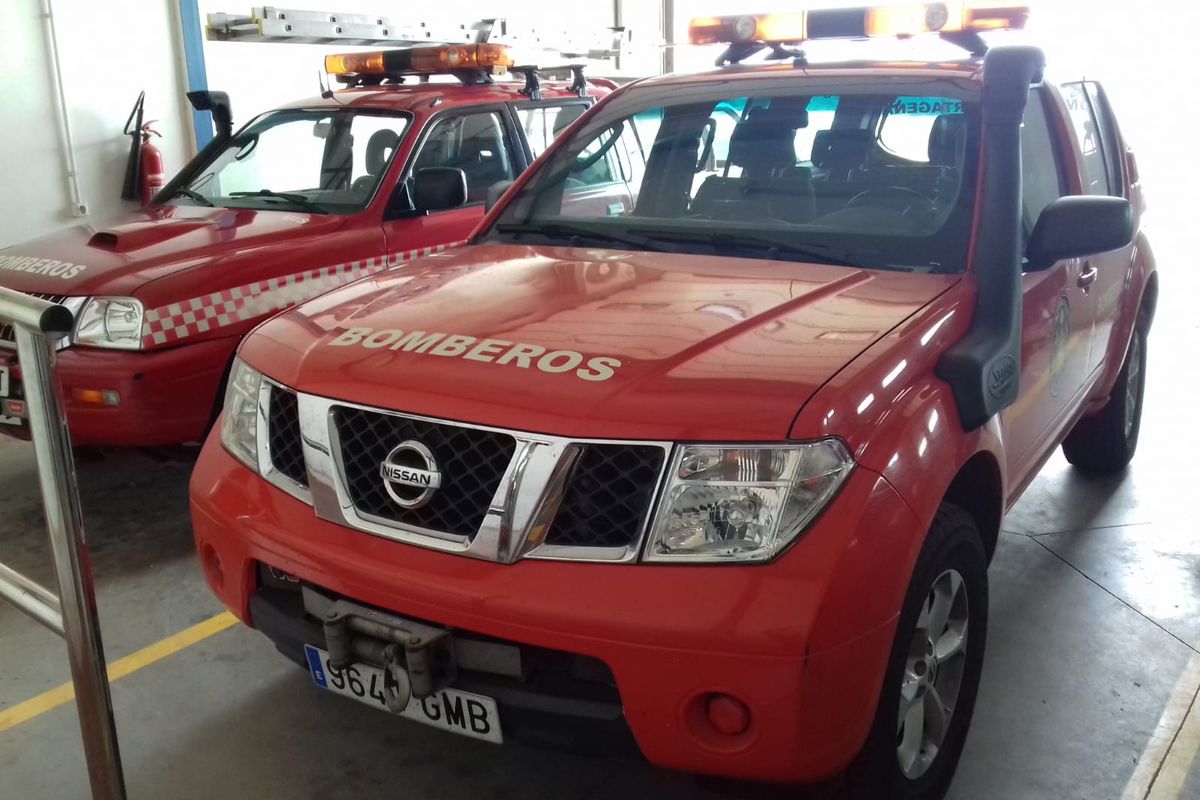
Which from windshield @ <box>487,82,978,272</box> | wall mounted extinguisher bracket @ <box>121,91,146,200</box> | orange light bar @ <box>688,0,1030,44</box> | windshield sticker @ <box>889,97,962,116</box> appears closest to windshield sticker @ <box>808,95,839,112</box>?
windshield @ <box>487,82,978,272</box>

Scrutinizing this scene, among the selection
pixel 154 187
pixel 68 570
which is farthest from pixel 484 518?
pixel 154 187

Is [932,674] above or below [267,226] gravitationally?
below

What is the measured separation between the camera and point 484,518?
189 centimetres

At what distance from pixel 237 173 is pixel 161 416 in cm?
167

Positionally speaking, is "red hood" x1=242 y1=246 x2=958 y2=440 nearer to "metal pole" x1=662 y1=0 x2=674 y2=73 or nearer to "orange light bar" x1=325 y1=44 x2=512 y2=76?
"orange light bar" x1=325 y1=44 x2=512 y2=76

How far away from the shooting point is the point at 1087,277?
3092mm

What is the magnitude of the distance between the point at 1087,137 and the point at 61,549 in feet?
10.3

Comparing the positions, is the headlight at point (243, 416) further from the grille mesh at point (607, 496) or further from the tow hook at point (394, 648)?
the grille mesh at point (607, 496)

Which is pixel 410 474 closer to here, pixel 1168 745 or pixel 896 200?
pixel 896 200

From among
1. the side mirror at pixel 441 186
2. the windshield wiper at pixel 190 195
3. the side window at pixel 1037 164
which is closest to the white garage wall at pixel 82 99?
the windshield wiper at pixel 190 195

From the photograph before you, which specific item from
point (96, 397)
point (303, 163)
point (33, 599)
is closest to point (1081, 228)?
point (33, 599)

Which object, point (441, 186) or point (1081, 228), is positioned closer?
point (1081, 228)

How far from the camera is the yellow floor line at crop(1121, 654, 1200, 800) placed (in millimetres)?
2414

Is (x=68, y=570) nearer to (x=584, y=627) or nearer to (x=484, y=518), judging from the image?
(x=484, y=518)
